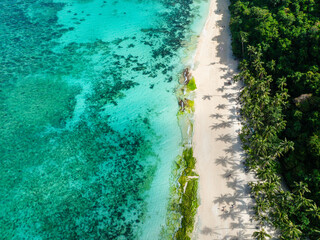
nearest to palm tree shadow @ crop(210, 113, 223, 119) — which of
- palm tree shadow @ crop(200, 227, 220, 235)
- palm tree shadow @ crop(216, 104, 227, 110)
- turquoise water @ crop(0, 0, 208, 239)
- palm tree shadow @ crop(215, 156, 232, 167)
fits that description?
palm tree shadow @ crop(216, 104, 227, 110)

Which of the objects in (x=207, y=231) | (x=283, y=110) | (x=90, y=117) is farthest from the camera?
(x=90, y=117)

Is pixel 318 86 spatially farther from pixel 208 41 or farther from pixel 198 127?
pixel 208 41

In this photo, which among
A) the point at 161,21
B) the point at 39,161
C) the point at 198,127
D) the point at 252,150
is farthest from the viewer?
the point at 161,21

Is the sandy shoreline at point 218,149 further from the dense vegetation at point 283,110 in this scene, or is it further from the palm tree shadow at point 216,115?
the dense vegetation at point 283,110

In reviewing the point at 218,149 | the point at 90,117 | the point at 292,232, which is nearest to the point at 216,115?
the point at 218,149

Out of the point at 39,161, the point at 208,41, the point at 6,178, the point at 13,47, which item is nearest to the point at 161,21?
the point at 208,41

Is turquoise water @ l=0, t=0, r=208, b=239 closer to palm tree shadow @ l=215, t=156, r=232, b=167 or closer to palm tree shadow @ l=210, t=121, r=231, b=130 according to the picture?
palm tree shadow @ l=210, t=121, r=231, b=130

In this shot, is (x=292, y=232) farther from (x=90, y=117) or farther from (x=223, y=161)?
(x=90, y=117)
